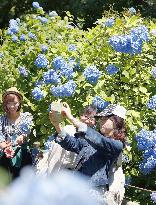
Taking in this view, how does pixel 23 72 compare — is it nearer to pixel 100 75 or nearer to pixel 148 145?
pixel 100 75

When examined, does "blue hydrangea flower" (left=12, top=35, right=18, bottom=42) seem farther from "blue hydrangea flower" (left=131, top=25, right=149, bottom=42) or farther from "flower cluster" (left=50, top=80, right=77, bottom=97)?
"blue hydrangea flower" (left=131, top=25, right=149, bottom=42)

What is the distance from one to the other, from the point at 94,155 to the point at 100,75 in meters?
1.42

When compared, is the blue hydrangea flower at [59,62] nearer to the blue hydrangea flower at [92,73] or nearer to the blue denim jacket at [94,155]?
the blue hydrangea flower at [92,73]

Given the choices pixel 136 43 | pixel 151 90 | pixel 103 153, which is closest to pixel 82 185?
pixel 103 153

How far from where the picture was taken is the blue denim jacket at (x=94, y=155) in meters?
1.93

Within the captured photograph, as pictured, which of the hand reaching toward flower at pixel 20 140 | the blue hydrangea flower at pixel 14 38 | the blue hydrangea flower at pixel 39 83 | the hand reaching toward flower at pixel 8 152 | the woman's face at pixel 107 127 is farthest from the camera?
the blue hydrangea flower at pixel 14 38

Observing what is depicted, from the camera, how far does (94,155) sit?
2123 mm

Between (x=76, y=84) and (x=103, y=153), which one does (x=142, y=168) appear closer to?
Answer: (x=76, y=84)

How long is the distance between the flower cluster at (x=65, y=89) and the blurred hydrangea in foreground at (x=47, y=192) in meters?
2.80

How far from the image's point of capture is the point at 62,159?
2340 millimetres

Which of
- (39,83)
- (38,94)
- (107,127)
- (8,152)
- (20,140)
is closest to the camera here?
(107,127)

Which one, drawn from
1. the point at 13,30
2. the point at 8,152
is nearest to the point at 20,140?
the point at 8,152

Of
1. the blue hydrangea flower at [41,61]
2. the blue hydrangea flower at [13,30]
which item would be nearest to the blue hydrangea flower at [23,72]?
the blue hydrangea flower at [41,61]

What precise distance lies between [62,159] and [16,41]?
2.30m
